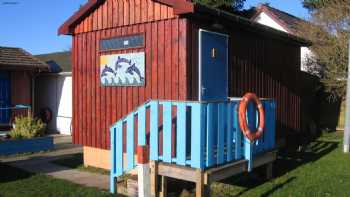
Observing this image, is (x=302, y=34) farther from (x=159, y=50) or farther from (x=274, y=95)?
(x=159, y=50)

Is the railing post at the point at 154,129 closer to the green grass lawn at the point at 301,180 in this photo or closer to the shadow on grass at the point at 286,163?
Answer: the green grass lawn at the point at 301,180

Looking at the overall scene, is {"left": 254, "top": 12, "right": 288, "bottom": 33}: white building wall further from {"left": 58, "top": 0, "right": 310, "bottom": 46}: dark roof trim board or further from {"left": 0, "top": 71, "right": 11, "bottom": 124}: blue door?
{"left": 0, "top": 71, "right": 11, "bottom": 124}: blue door

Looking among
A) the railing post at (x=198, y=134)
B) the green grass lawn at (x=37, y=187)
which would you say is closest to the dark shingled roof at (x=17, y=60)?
the green grass lawn at (x=37, y=187)

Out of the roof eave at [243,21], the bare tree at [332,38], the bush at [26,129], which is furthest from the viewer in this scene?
the bare tree at [332,38]

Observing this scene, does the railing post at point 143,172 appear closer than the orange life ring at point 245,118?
Yes

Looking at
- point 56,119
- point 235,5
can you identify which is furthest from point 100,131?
point 235,5

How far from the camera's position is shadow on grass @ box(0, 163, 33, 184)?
8.16m

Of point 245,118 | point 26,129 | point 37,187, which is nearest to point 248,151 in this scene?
point 245,118

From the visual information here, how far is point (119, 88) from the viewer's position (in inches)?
353

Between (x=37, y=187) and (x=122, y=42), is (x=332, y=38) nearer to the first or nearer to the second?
(x=122, y=42)

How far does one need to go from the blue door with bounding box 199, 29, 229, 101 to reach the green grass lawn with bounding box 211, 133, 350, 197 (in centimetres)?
172

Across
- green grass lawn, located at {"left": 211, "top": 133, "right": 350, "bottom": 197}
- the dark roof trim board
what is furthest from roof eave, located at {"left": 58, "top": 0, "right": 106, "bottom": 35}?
green grass lawn, located at {"left": 211, "top": 133, "right": 350, "bottom": 197}

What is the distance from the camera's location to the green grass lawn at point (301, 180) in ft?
22.9

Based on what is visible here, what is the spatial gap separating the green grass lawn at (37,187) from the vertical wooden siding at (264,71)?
257cm
